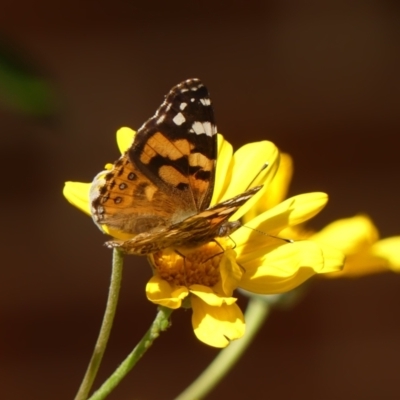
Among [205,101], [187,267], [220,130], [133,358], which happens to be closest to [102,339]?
[133,358]

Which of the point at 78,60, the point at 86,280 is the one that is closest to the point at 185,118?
the point at 78,60

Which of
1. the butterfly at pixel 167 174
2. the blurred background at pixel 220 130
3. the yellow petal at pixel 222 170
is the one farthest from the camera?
the blurred background at pixel 220 130

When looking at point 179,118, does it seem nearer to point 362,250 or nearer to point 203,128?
point 203,128

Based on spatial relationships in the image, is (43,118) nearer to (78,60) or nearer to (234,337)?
(234,337)

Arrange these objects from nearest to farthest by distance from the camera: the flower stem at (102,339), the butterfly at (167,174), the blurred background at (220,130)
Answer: the flower stem at (102,339)
the butterfly at (167,174)
the blurred background at (220,130)

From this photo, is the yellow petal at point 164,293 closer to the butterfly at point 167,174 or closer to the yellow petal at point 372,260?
the butterfly at point 167,174

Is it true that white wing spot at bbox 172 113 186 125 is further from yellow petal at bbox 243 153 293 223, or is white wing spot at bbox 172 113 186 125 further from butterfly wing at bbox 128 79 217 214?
yellow petal at bbox 243 153 293 223

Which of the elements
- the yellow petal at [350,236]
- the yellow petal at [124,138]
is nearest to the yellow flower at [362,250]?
the yellow petal at [350,236]
